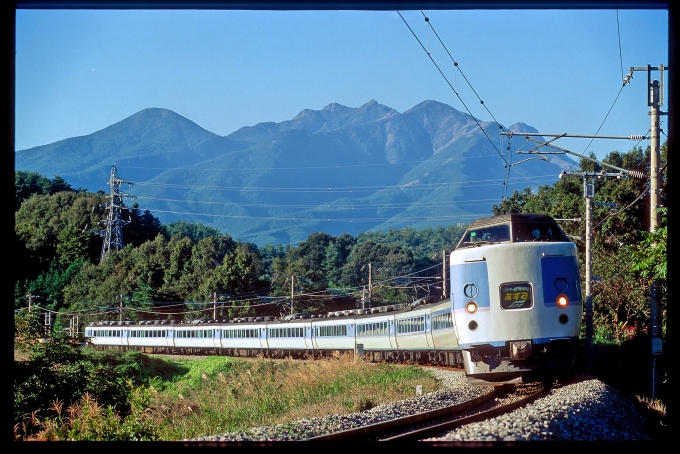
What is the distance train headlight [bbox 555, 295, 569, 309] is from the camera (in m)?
10.8

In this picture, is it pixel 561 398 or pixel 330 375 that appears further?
pixel 330 375

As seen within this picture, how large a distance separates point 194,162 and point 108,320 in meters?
70.7

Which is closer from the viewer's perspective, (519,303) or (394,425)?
(394,425)

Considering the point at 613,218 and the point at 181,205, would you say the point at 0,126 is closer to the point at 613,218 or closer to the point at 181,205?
the point at 613,218

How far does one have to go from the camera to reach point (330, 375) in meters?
14.6

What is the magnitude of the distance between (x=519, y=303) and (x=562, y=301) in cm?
63

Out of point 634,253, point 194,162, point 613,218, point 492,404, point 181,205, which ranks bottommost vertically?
point 492,404

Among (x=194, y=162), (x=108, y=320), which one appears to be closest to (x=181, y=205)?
(x=194, y=162)

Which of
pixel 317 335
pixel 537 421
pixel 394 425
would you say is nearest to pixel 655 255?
pixel 537 421

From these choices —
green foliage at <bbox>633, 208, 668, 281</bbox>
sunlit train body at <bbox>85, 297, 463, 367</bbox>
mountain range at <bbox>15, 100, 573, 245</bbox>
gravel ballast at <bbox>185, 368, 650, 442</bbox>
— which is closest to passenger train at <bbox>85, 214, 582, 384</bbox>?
gravel ballast at <bbox>185, 368, 650, 442</bbox>

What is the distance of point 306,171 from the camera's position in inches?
4311

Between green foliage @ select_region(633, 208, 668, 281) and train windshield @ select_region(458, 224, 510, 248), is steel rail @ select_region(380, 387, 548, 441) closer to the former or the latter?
train windshield @ select_region(458, 224, 510, 248)

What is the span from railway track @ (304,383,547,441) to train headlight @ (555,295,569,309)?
4.47ft

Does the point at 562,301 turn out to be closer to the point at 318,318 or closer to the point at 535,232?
the point at 535,232
